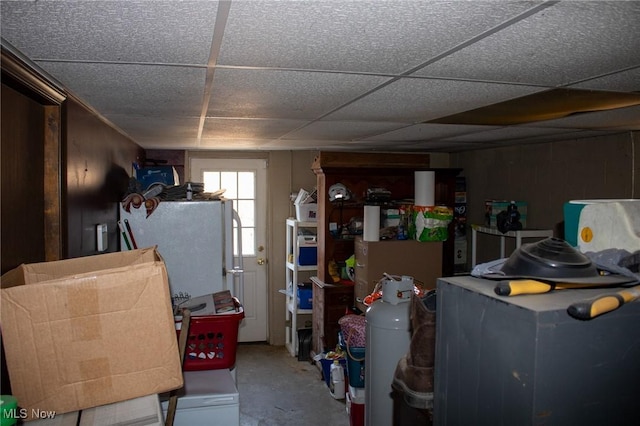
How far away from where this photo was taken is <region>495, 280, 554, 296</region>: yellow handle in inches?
43.6

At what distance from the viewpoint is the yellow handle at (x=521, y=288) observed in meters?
1.11

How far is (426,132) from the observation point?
3.48 meters

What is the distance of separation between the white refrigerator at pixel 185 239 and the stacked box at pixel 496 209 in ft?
8.39

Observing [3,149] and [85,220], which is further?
[85,220]

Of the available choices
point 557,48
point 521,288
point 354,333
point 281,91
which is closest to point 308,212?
point 354,333

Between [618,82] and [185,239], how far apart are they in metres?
2.43

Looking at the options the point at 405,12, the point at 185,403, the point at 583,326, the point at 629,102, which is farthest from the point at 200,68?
the point at 629,102

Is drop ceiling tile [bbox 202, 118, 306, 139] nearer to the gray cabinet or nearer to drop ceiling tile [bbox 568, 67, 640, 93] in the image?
drop ceiling tile [bbox 568, 67, 640, 93]

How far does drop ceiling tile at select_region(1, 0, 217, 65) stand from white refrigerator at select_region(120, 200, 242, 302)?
1649 millimetres

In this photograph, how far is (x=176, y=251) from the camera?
3090 millimetres

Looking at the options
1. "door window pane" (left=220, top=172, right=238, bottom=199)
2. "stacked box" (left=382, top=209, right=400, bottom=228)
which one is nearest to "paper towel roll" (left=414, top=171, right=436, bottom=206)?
"stacked box" (left=382, top=209, right=400, bottom=228)

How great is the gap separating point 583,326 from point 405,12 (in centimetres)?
79

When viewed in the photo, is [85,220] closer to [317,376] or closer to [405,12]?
[405,12]

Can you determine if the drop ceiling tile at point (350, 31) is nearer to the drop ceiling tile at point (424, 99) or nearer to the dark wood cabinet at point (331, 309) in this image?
the drop ceiling tile at point (424, 99)
